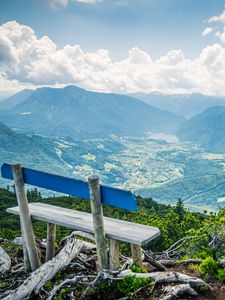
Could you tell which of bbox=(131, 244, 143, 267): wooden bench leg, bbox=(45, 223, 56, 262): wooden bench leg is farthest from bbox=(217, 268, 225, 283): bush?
bbox=(45, 223, 56, 262): wooden bench leg

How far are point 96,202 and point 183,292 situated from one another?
1.81 m

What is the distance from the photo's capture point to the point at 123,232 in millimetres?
5066

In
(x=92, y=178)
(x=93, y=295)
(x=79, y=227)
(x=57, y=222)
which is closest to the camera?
(x=92, y=178)

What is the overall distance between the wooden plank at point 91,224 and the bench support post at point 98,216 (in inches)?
7.5

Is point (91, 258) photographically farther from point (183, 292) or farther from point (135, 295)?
point (183, 292)

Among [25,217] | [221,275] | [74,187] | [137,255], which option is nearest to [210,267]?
[221,275]

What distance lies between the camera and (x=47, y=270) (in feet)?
18.3

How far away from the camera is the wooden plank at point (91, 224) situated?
486 centimetres

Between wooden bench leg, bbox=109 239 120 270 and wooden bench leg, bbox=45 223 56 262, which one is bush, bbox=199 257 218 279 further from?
wooden bench leg, bbox=45 223 56 262

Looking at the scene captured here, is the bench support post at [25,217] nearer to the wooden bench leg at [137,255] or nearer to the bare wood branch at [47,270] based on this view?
the bare wood branch at [47,270]

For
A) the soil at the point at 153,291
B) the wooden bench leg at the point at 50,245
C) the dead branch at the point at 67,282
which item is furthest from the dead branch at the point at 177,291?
the wooden bench leg at the point at 50,245

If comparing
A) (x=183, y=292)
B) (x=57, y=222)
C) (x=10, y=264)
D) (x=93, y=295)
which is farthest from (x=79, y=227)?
(x=10, y=264)

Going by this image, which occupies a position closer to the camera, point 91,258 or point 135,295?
point 135,295

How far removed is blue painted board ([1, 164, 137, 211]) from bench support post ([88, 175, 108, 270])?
89mm
